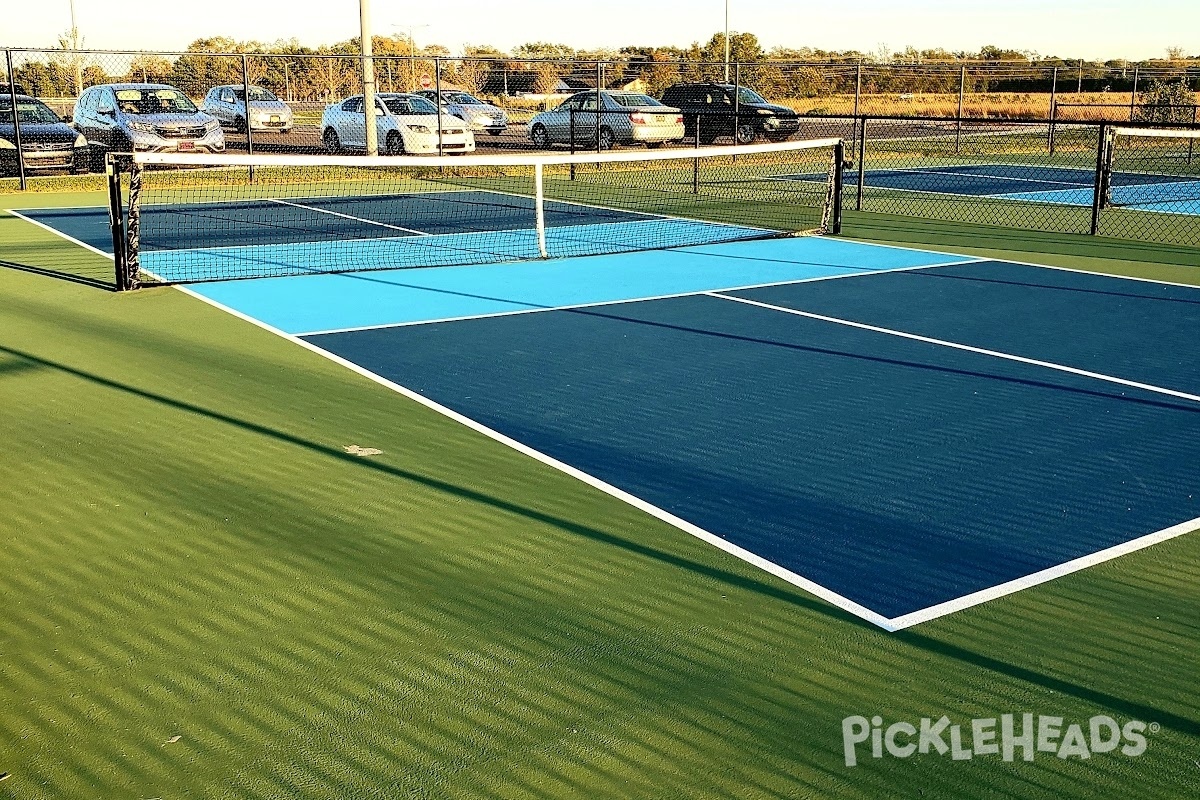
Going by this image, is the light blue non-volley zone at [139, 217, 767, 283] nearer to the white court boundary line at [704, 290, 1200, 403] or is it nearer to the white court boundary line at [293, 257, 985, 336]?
the white court boundary line at [293, 257, 985, 336]

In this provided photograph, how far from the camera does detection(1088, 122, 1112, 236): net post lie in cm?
1709

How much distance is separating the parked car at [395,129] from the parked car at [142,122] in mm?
3193

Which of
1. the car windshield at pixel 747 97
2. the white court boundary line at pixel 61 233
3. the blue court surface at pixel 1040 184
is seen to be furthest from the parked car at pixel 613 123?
the white court boundary line at pixel 61 233

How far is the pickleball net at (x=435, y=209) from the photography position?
14797 millimetres

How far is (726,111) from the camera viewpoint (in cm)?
3428

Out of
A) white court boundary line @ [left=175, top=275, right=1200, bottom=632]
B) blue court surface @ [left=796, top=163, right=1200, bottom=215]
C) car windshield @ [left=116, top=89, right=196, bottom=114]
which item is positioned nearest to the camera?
white court boundary line @ [left=175, top=275, right=1200, bottom=632]

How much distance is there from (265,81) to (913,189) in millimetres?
35513

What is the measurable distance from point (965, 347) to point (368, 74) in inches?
740

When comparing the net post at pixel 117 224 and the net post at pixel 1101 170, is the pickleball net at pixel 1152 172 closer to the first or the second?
the net post at pixel 1101 170

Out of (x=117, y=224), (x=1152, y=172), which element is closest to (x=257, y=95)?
(x=1152, y=172)

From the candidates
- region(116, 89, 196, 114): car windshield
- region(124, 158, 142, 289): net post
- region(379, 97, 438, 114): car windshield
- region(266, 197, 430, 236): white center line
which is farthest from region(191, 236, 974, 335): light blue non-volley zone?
region(379, 97, 438, 114): car windshield

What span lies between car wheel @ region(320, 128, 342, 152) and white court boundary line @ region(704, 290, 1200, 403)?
757 inches

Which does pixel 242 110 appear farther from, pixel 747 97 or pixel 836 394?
pixel 836 394

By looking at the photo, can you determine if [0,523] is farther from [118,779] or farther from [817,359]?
[817,359]
